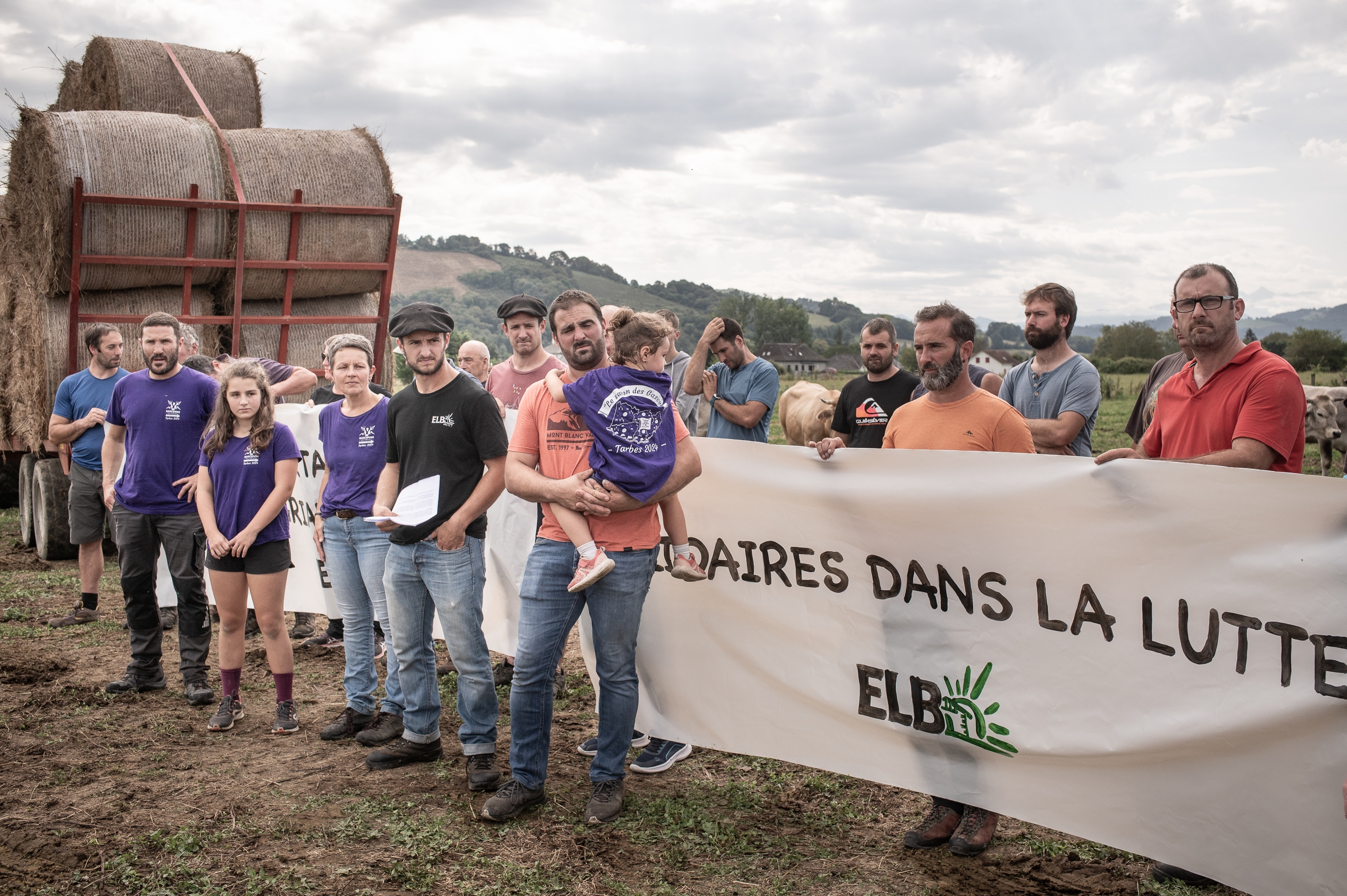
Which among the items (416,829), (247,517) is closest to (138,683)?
(247,517)

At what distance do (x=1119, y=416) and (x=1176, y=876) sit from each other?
28.4 meters

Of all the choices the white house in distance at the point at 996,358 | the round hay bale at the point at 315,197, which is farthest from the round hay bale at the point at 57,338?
the white house in distance at the point at 996,358

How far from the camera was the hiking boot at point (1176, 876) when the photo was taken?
340 centimetres

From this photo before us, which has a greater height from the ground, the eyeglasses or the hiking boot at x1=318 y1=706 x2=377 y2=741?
the eyeglasses

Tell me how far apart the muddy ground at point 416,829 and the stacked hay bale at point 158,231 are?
14.6 feet

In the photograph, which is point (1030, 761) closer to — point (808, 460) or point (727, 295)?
point (808, 460)

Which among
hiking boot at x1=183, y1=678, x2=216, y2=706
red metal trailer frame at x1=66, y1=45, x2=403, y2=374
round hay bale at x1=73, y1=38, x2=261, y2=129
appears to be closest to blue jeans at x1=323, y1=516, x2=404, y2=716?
hiking boot at x1=183, y1=678, x2=216, y2=706

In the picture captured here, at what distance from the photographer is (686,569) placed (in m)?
3.90

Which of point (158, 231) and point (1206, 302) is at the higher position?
point (158, 231)

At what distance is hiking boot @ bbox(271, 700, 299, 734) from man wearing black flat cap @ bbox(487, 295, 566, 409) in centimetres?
210

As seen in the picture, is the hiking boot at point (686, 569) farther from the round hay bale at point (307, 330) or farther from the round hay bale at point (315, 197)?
the round hay bale at point (315, 197)

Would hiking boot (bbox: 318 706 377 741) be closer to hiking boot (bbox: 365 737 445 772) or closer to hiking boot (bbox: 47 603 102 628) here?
hiking boot (bbox: 365 737 445 772)

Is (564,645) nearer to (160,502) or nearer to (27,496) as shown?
(160,502)

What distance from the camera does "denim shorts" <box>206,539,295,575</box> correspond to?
199 inches
